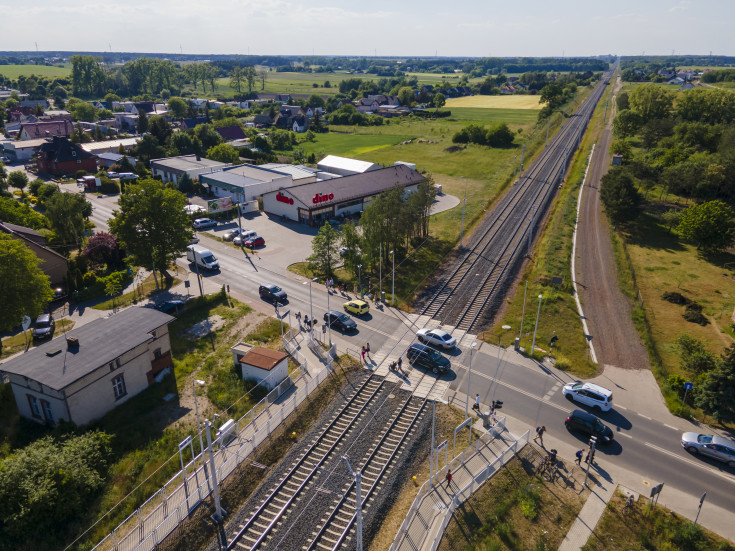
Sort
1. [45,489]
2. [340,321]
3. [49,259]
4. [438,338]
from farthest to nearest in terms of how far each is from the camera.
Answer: [49,259] → [340,321] → [438,338] → [45,489]

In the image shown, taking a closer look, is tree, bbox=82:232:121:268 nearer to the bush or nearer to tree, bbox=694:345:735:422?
tree, bbox=694:345:735:422

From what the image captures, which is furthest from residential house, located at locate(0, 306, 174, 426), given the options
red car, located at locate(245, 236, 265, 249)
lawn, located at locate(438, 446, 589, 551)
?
red car, located at locate(245, 236, 265, 249)

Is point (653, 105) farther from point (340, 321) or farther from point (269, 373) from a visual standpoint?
point (269, 373)

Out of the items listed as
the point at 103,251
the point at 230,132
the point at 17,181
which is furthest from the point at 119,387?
the point at 230,132

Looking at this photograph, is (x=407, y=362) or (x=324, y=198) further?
(x=324, y=198)

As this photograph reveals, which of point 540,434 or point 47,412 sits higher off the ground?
point 47,412

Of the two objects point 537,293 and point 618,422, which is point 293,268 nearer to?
point 537,293
